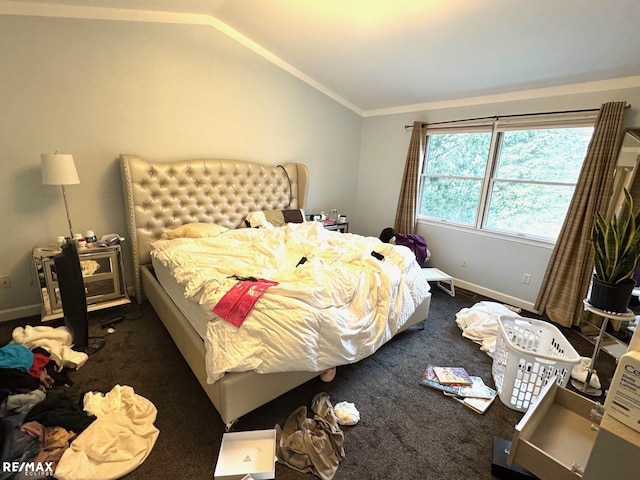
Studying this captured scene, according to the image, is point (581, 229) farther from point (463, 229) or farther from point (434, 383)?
point (434, 383)

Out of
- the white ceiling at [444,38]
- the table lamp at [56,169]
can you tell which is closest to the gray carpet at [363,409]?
the table lamp at [56,169]

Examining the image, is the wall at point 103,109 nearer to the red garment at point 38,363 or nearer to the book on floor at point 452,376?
the red garment at point 38,363

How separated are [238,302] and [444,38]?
2.70m

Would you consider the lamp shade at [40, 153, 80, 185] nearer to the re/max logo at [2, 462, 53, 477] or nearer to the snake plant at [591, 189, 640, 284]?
the re/max logo at [2, 462, 53, 477]

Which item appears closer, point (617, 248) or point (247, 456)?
point (247, 456)

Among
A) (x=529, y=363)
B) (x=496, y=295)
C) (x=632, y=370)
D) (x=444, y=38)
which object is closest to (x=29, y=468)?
(x=632, y=370)

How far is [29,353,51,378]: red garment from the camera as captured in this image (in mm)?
1793

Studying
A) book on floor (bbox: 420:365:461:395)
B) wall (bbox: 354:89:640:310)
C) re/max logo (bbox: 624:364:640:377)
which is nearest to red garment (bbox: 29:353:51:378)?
book on floor (bbox: 420:365:461:395)

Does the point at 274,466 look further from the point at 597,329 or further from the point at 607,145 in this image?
the point at 607,145

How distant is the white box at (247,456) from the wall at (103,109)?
7.49ft

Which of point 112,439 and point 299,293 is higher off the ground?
point 299,293

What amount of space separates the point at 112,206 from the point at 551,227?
4422 mm

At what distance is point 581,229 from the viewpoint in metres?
2.79

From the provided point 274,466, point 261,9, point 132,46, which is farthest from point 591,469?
point 132,46
